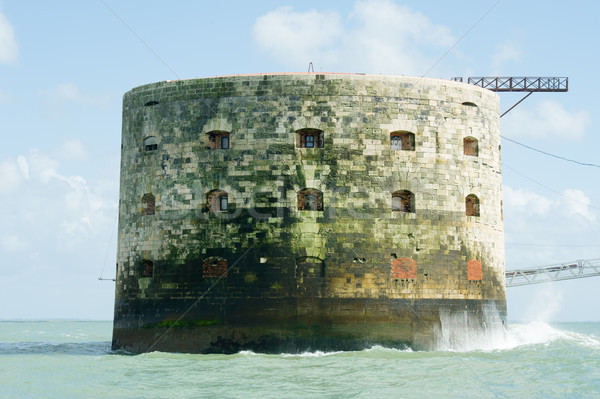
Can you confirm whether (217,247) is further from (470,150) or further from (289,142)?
(470,150)

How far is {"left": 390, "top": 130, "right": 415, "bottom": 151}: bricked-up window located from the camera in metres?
27.3

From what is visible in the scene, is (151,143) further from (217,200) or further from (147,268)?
(147,268)

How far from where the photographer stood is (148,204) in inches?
1129

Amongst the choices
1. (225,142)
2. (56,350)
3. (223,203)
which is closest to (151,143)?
(225,142)

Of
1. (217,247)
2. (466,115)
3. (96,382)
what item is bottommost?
(96,382)

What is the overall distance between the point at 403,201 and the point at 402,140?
194cm

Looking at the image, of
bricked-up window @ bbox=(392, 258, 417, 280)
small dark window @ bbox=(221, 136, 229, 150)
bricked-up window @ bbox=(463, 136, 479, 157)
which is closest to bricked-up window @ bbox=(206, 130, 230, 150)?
small dark window @ bbox=(221, 136, 229, 150)

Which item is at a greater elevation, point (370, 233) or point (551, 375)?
point (370, 233)

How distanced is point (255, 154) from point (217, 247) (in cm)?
309

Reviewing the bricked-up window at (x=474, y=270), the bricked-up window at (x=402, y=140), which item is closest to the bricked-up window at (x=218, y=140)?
the bricked-up window at (x=402, y=140)

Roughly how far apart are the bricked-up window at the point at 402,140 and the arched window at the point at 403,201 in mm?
1419

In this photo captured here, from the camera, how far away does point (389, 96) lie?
27.2 meters

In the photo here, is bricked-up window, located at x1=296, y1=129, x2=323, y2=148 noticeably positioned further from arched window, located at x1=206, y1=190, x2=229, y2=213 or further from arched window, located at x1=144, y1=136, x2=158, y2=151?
arched window, located at x1=144, y1=136, x2=158, y2=151

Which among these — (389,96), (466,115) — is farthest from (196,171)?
(466,115)
